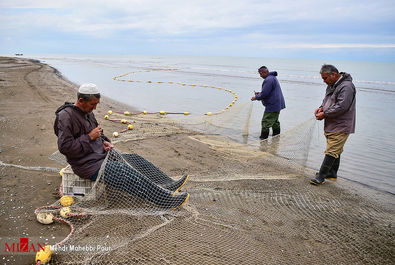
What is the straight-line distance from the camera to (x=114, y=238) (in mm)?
2980

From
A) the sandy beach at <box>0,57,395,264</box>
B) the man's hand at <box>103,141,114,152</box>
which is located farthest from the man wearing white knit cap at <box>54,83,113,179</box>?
the sandy beach at <box>0,57,395,264</box>

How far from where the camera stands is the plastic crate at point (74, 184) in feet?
11.4

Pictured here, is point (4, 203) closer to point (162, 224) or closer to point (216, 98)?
point (162, 224)

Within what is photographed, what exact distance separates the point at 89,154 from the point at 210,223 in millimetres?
1723

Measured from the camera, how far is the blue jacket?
7117 millimetres

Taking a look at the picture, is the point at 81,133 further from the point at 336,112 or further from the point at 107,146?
the point at 336,112

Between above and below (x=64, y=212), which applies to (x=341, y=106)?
above

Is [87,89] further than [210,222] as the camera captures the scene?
No

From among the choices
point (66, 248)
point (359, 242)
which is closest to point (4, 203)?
point (66, 248)

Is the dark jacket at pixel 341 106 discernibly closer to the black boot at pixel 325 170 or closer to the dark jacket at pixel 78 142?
the black boot at pixel 325 170

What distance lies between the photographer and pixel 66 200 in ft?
11.3

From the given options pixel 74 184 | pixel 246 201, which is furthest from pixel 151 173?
pixel 246 201

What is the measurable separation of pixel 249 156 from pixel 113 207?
356 centimetres

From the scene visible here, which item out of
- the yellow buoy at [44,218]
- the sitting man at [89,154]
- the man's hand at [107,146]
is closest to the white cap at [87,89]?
the sitting man at [89,154]
